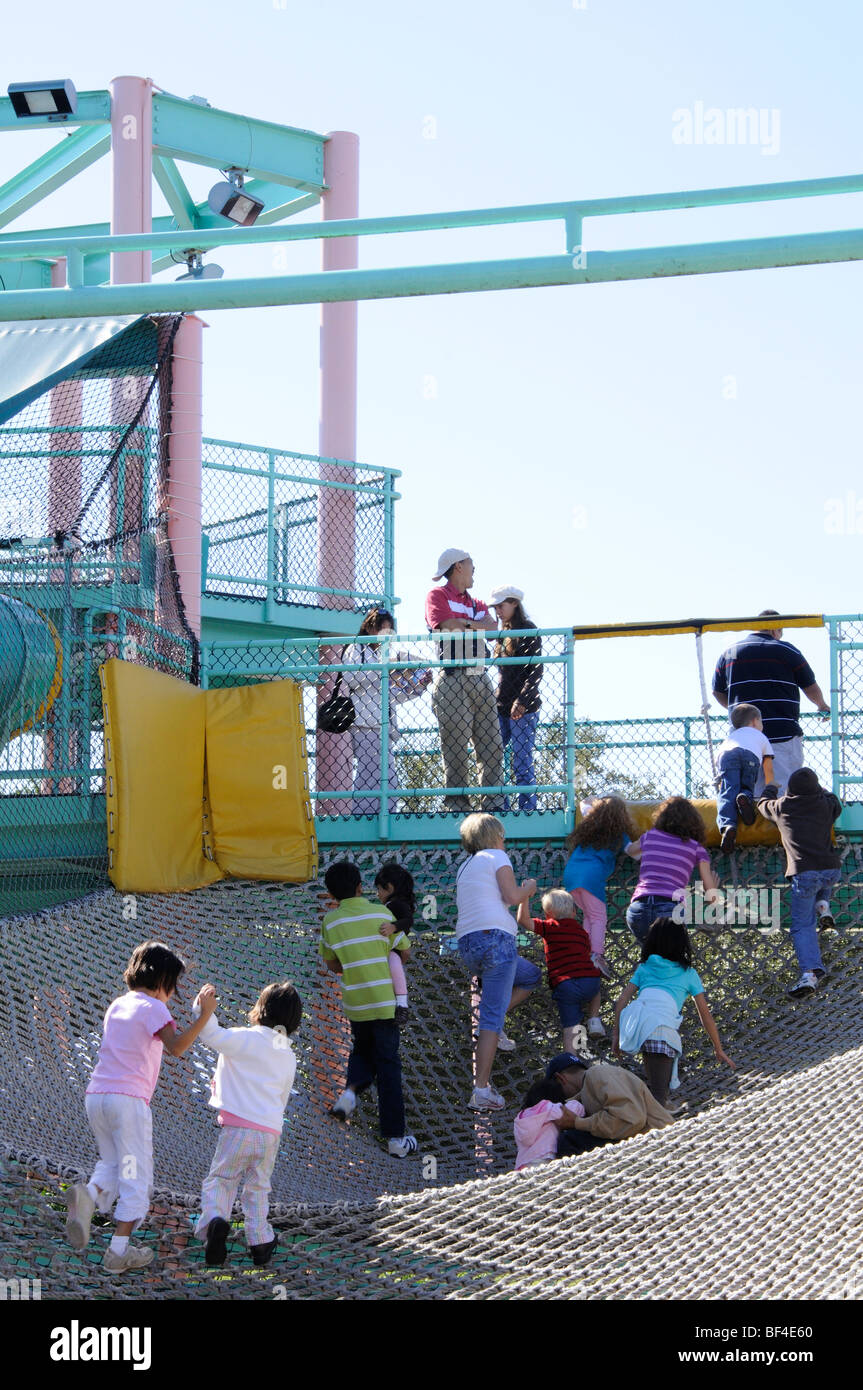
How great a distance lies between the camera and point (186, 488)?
11812 mm

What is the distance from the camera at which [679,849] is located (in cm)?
897

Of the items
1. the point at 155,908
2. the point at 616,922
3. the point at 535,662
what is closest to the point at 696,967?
the point at 616,922

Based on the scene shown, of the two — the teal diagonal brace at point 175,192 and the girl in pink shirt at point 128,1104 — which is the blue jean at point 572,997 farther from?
the teal diagonal brace at point 175,192

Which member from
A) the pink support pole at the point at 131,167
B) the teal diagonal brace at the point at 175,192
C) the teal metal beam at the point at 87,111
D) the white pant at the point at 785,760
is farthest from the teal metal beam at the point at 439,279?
the teal diagonal brace at the point at 175,192

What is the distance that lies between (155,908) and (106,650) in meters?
1.51

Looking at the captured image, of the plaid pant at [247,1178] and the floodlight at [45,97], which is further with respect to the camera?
the floodlight at [45,97]

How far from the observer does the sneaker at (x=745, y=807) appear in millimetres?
9234

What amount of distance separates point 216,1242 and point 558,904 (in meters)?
3.37

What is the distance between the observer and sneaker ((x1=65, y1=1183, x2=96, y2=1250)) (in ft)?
19.7

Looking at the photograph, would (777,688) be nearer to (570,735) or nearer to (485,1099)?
(570,735)

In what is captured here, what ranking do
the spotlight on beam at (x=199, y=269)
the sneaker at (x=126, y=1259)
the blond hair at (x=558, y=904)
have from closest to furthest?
the sneaker at (x=126, y=1259) < the blond hair at (x=558, y=904) < the spotlight on beam at (x=199, y=269)

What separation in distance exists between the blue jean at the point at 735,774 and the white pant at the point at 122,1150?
13.6 feet

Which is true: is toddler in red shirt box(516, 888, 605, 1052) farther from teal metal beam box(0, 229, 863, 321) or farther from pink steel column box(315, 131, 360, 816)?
pink steel column box(315, 131, 360, 816)
